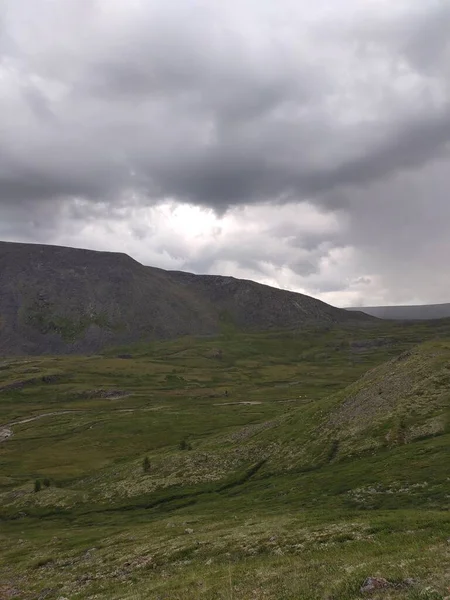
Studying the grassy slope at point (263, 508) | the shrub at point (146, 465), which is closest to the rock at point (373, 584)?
the grassy slope at point (263, 508)

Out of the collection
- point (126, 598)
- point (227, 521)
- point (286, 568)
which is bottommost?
point (227, 521)

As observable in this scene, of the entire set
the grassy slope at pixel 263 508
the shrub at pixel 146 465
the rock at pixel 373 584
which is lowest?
the shrub at pixel 146 465

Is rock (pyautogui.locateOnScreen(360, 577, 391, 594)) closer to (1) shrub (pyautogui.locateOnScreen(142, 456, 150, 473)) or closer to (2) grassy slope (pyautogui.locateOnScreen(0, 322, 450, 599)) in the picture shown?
(2) grassy slope (pyautogui.locateOnScreen(0, 322, 450, 599))

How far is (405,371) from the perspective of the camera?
343 ft

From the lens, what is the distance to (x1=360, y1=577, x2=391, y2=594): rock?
21047mm

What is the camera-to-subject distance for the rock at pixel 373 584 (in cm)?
2105

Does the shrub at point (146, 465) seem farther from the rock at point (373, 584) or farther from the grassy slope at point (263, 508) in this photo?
the rock at point (373, 584)

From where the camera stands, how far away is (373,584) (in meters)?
21.4

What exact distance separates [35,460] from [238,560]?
121 m

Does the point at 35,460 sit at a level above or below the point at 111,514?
below

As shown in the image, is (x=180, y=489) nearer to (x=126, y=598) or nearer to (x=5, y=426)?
(x=126, y=598)

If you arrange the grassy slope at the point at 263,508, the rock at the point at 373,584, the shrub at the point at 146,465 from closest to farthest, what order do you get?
1. the rock at the point at 373,584
2. the grassy slope at the point at 263,508
3. the shrub at the point at 146,465

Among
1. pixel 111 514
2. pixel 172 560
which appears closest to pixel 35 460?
pixel 111 514

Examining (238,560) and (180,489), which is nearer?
(238,560)
